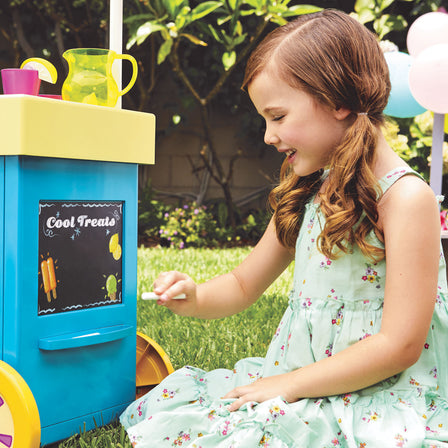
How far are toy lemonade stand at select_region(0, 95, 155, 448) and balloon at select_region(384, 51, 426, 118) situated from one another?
1.67m

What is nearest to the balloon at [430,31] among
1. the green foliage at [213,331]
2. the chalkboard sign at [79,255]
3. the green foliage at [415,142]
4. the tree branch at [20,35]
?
the green foliage at [213,331]

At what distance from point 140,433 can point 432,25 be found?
219 centimetres

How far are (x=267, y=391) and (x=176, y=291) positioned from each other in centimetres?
27

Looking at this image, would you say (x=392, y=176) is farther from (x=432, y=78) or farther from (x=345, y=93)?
(x=432, y=78)

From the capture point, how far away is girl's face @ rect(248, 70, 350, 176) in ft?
4.27

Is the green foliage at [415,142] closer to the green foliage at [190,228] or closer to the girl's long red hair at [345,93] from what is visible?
the green foliage at [190,228]

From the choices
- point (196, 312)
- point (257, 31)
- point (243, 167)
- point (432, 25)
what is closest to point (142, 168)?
point (243, 167)

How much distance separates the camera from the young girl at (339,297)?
1.21 m

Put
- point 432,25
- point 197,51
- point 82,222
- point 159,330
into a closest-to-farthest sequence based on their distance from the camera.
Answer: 1. point 82,222
2. point 159,330
3. point 432,25
4. point 197,51

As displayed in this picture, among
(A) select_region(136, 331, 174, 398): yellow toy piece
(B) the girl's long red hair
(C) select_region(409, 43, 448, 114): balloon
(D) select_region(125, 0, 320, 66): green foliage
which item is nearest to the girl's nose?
(B) the girl's long red hair

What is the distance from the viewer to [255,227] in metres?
5.06

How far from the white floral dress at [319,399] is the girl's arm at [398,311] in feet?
0.13

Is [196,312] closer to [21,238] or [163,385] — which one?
[163,385]

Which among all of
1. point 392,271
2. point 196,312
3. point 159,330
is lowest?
point 159,330
